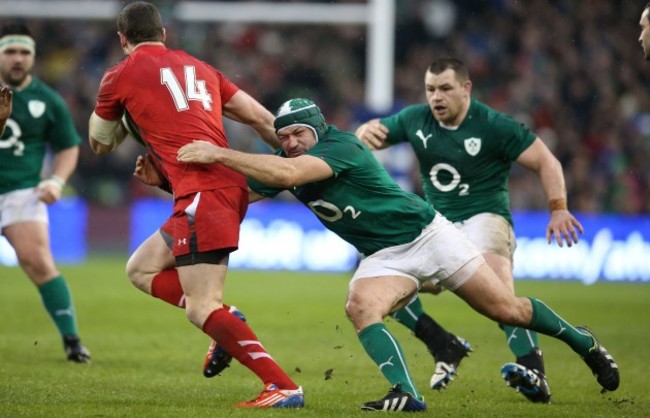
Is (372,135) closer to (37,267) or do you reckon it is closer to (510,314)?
(510,314)

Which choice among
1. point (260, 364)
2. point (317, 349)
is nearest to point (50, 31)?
point (317, 349)

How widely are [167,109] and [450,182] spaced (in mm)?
2738

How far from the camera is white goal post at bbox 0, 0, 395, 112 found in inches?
736

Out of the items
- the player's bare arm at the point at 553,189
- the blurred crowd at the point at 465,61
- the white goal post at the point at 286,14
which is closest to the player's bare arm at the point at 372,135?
the player's bare arm at the point at 553,189

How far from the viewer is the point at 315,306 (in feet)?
48.3

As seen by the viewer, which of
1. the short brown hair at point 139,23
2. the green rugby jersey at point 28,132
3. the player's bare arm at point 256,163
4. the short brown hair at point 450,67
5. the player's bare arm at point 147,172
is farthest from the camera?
the green rugby jersey at point 28,132

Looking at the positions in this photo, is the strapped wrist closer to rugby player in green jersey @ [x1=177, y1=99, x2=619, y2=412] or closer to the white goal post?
rugby player in green jersey @ [x1=177, y1=99, x2=619, y2=412]

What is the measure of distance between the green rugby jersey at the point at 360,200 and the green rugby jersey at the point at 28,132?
11.5ft

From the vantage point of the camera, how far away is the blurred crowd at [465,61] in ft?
74.1

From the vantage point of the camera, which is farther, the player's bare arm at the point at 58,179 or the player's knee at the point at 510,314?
the player's bare arm at the point at 58,179

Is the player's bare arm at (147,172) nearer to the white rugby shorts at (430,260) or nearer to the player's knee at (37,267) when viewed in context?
the white rugby shorts at (430,260)

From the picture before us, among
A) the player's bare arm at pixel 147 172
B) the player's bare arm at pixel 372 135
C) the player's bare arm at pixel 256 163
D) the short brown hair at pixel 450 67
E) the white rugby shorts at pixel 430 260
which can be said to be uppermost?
the short brown hair at pixel 450 67

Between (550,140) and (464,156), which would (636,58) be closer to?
(550,140)

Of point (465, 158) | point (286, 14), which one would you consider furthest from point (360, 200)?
point (286, 14)
